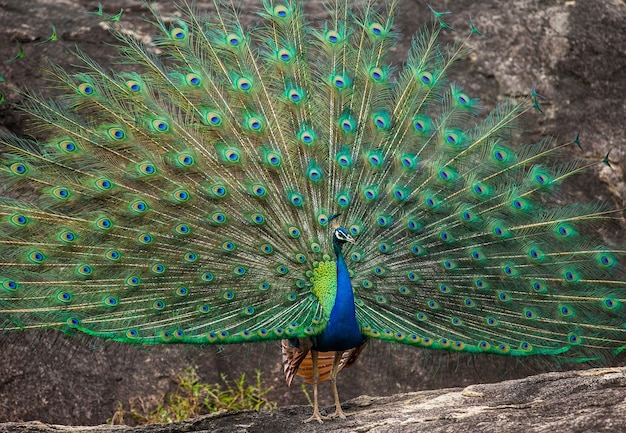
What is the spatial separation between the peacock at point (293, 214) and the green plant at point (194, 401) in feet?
5.67

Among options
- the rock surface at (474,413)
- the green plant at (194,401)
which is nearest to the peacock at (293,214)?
the rock surface at (474,413)

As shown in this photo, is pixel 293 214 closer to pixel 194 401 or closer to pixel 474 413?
pixel 474 413

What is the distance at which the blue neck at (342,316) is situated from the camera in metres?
5.07

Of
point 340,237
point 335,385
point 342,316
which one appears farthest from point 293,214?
point 335,385

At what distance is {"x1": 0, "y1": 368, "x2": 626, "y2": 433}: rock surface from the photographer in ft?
13.4

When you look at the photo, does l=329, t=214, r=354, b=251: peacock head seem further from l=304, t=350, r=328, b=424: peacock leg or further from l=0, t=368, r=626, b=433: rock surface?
l=0, t=368, r=626, b=433: rock surface

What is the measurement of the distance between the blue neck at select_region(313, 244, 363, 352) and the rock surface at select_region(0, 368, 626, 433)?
17.0 inches

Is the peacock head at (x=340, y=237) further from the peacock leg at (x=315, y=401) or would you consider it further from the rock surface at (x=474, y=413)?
the rock surface at (x=474, y=413)

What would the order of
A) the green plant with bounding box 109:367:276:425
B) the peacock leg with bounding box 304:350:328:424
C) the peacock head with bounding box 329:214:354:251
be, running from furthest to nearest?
the green plant with bounding box 109:367:276:425
the peacock leg with bounding box 304:350:328:424
the peacock head with bounding box 329:214:354:251

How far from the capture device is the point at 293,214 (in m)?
5.29

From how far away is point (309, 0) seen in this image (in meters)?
9.11

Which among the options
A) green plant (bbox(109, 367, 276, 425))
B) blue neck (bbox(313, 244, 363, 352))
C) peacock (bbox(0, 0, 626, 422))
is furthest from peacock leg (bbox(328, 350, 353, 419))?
green plant (bbox(109, 367, 276, 425))

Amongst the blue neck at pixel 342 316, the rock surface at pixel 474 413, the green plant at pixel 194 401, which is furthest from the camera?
the green plant at pixel 194 401

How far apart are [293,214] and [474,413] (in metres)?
1.47
